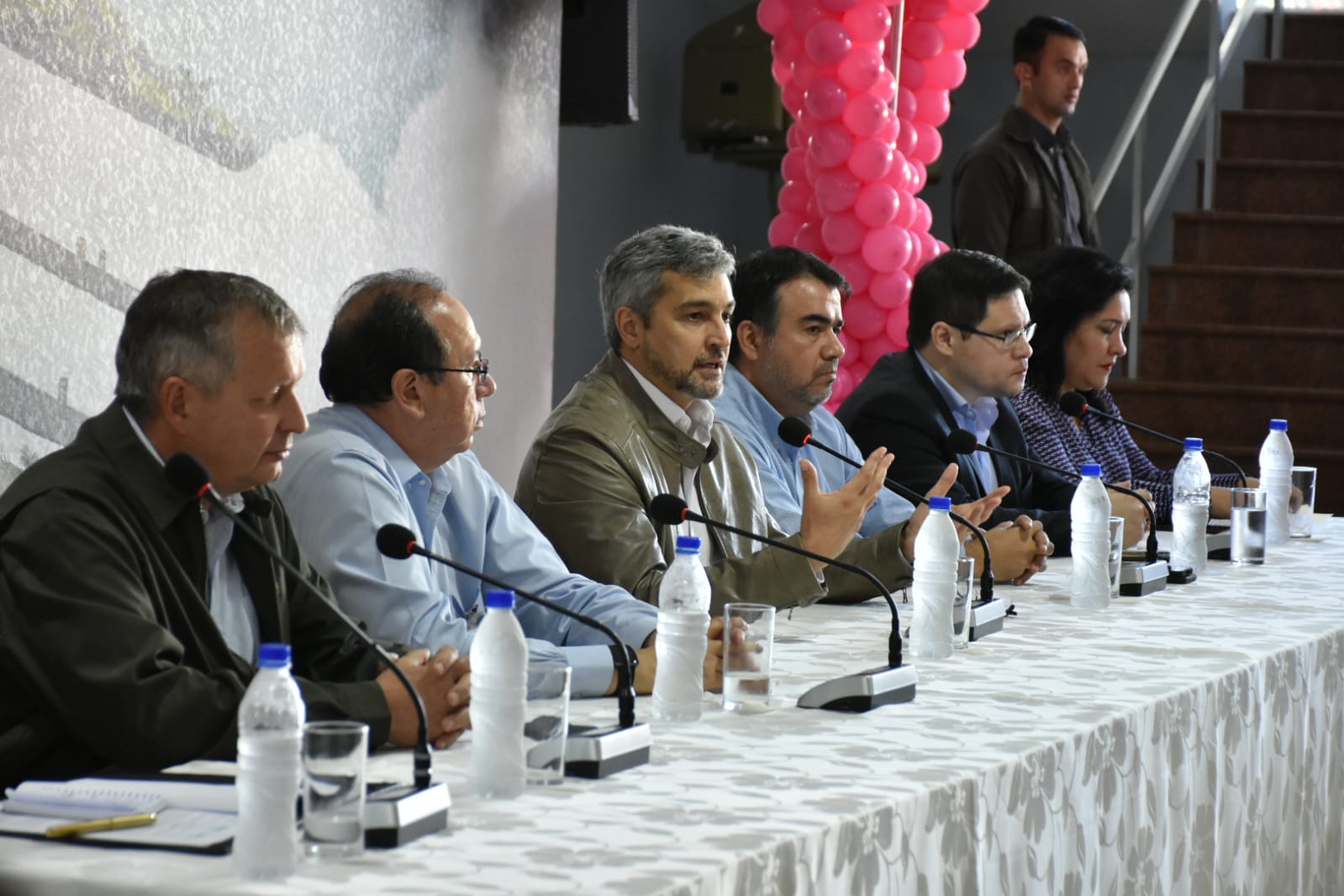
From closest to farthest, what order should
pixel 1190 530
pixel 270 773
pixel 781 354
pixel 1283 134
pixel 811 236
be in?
pixel 270 773 < pixel 1190 530 < pixel 781 354 < pixel 811 236 < pixel 1283 134

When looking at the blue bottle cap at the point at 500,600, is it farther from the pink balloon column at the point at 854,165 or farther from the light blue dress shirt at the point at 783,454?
the pink balloon column at the point at 854,165

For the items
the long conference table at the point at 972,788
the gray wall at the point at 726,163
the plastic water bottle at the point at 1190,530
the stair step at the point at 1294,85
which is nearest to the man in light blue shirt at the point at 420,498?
the long conference table at the point at 972,788

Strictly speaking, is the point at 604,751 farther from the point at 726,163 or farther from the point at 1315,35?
the point at 726,163

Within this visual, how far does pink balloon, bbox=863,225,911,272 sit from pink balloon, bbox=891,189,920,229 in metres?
0.04

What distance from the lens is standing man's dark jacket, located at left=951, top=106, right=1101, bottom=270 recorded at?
4441mm

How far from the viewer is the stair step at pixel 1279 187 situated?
584 cm

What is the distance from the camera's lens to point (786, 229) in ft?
15.1

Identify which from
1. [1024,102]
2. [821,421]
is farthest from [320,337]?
[1024,102]

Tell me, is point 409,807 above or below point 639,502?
below

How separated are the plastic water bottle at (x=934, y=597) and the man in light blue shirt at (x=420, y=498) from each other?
317 mm

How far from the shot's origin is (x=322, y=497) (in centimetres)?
195

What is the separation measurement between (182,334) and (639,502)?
3.00ft

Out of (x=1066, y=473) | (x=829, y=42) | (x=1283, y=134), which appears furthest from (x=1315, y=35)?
(x=1066, y=473)

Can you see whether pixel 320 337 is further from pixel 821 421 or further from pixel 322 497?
pixel 322 497
